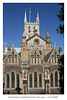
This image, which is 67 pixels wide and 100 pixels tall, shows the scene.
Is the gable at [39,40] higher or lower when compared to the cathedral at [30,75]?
higher

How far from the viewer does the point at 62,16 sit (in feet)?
53.9

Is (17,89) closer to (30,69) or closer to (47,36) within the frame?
(30,69)

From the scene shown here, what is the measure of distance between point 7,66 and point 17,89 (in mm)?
4871

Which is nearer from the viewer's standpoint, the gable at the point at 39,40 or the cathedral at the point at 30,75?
the cathedral at the point at 30,75

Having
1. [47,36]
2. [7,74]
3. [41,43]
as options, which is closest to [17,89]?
[7,74]

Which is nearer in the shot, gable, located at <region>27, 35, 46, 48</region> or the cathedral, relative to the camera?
the cathedral

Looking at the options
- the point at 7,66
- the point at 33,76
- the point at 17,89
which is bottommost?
the point at 17,89

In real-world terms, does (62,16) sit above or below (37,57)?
above

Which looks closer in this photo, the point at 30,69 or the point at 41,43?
the point at 30,69

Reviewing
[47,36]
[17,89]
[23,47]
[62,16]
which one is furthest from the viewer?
[47,36]

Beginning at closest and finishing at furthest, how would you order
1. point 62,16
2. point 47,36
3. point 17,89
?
1. point 62,16
2. point 17,89
3. point 47,36

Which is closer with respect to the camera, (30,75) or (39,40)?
(30,75)

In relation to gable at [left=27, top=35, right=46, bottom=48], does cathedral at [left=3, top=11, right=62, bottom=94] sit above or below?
below

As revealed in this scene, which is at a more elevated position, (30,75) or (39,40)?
(39,40)
